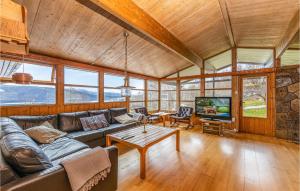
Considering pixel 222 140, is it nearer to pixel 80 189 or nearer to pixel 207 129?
pixel 207 129

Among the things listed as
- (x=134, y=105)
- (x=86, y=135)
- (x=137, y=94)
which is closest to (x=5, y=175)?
(x=86, y=135)

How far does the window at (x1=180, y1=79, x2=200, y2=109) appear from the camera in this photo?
6.17 m

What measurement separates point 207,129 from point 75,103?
14.1ft

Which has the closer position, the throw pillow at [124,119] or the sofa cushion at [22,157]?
the sofa cushion at [22,157]

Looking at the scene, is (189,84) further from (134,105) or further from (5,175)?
(5,175)

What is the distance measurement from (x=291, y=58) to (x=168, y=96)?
4.57 metres

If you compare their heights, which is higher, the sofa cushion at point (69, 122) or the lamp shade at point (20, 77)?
the lamp shade at point (20, 77)

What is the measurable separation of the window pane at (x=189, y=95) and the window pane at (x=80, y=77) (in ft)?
12.9

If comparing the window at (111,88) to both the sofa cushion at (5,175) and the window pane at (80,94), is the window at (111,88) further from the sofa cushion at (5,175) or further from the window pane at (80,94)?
the sofa cushion at (5,175)

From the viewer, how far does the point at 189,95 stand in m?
6.40

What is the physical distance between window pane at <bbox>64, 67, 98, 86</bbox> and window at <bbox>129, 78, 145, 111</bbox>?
1662 mm

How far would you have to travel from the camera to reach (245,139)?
4188mm

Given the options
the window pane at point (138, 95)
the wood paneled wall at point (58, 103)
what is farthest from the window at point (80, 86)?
the window pane at point (138, 95)

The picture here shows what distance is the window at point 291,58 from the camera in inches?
161
